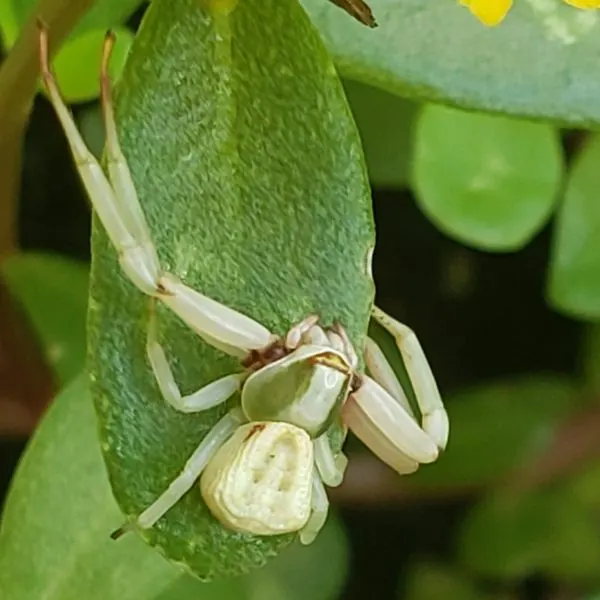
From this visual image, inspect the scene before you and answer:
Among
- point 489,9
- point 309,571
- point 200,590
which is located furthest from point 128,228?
point 309,571

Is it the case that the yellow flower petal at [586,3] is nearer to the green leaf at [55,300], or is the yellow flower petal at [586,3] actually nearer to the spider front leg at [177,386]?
the spider front leg at [177,386]

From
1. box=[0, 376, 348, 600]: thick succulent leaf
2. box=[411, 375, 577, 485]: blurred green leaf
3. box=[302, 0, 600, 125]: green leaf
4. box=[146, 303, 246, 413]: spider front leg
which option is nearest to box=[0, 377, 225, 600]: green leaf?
box=[0, 376, 348, 600]: thick succulent leaf

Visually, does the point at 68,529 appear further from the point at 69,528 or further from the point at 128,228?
the point at 128,228

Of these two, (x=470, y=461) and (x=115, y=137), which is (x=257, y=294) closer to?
(x=115, y=137)

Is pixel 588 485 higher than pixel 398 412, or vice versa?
Answer: pixel 398 412

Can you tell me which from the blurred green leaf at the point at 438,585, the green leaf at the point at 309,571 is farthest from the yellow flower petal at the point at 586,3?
the blurred green leaf at the point at 438,585

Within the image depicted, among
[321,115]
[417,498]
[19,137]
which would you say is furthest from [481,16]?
[417,498]

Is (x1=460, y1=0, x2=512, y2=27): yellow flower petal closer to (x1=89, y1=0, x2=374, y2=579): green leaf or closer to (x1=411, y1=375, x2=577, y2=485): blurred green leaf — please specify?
(x1=89, y1=0, x2=374, y2=579): green leaf
